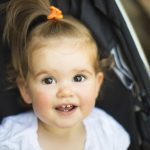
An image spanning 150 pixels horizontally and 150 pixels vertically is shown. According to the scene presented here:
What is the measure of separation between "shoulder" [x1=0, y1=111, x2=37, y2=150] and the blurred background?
1.18m

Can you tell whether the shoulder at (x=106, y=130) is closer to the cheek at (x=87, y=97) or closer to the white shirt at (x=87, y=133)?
the white shirt at (x=87, y=133)

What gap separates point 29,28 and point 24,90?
0.89 ft

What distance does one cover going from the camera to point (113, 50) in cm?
228

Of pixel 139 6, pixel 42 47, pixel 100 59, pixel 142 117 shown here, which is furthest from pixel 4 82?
pixel 139 6

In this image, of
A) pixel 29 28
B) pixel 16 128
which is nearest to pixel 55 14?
pixel 29 28

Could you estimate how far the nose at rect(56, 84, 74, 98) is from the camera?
6.63ft

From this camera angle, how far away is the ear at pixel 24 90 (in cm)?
217

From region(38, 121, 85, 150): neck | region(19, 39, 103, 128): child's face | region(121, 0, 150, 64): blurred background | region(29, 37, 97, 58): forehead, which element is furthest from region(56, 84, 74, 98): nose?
region(121, 0, 150, 64): blurred background

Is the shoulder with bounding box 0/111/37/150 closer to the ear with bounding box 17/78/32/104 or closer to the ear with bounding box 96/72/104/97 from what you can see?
the ear with bounding box 17/78/32/104

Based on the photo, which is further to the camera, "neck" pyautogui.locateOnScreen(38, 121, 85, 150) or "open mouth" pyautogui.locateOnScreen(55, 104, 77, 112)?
"neck" pyautogui.locateOnScreen(38, 121, 85, 150)


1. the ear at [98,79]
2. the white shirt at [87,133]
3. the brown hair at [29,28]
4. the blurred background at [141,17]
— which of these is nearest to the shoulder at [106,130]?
the white shirt at [87,133]

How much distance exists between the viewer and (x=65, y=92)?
79.6 inches

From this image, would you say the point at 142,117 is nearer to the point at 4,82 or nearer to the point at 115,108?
the point at 115,108

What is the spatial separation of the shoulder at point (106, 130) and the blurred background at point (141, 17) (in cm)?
95
